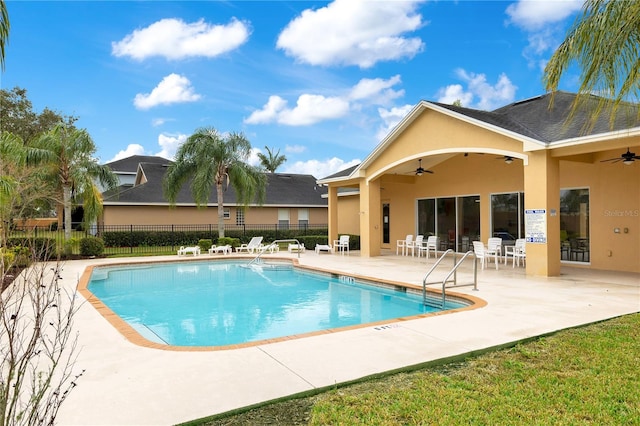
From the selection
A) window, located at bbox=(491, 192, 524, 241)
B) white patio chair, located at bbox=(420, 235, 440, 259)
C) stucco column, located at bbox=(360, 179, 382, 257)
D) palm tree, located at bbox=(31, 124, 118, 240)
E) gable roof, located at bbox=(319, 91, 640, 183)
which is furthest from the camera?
stucco column, located at bbox=(360, 179, 382, 257)

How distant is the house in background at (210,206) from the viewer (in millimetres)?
27297

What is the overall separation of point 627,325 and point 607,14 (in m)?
4.96

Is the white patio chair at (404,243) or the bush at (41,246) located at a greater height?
the bush at (41,246)

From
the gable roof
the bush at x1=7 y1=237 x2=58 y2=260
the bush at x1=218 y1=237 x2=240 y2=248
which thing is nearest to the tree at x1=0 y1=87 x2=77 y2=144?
the bush at x1=7 y1=237 x2=58 y2=260

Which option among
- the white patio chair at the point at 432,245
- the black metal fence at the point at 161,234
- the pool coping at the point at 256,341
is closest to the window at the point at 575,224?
the white patio chair at the point at 432,245

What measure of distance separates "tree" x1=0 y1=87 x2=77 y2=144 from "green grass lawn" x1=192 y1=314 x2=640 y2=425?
36723 mm

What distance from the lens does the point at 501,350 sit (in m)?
5.66

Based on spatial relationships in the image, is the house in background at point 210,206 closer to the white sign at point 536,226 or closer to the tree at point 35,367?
the white sign at point 536,226

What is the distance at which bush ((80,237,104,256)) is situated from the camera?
66.4 ft

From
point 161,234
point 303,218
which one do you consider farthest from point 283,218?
point 161,234

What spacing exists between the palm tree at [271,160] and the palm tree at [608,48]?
50383 millimetres

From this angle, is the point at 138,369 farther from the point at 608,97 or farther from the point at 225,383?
the point at 608,97

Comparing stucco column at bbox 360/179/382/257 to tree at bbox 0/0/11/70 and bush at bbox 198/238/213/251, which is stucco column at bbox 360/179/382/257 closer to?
bush at bbox 198/238/213/251

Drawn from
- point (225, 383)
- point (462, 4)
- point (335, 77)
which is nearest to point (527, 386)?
point (225, 383)
